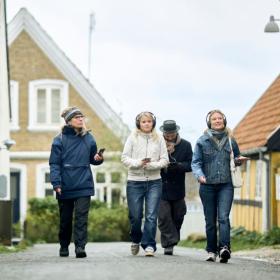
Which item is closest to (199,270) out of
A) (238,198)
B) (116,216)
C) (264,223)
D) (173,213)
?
(173,213)

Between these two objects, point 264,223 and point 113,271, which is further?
point 264,223

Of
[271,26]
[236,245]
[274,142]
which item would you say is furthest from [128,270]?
[274,142]

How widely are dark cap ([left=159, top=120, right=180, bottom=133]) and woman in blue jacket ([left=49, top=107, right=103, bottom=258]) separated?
4.16 feet

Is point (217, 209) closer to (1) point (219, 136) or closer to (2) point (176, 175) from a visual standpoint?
(1) point (219, 136)

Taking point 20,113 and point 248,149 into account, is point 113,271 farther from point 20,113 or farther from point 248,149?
point 20,113

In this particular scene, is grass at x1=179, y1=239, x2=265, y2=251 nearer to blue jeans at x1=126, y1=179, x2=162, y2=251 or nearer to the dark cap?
the dark cap

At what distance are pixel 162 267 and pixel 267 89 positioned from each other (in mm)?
23534

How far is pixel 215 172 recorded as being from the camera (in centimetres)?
1396

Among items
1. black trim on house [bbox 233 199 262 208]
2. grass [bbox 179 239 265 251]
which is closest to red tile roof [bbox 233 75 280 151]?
black trim on house [bbox 233 199 262 208]

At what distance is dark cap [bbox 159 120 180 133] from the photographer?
15.5 m

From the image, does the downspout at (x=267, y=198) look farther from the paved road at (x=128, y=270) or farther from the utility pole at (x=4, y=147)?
the paved road at (x=128, y=270)

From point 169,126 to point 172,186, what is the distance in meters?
0.86

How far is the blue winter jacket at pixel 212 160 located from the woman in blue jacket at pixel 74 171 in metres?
1.37

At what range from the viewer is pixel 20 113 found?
3644 cm
